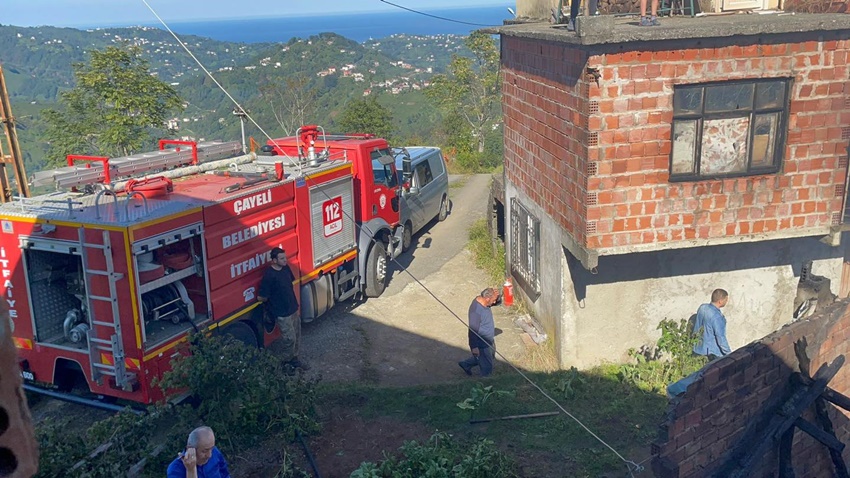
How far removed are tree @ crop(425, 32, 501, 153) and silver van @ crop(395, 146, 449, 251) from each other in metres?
11.7

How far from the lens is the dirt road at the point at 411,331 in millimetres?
11144

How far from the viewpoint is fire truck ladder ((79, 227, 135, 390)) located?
27.4 feet

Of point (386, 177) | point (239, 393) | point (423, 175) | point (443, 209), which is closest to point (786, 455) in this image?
point (239, 393)

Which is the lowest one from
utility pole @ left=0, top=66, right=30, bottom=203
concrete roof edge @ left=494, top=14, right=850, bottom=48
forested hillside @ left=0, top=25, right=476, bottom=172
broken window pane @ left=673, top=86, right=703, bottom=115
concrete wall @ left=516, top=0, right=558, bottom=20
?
forested hillside @ left=0, top=25, right=476, bottom=172

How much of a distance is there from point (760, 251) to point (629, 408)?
3.31 meters

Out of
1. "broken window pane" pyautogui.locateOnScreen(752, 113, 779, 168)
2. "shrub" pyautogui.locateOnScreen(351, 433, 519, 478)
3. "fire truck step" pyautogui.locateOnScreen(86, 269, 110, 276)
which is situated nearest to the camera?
"shrub" pyautogui.locateOnScreen(351, 433, 519, 478)

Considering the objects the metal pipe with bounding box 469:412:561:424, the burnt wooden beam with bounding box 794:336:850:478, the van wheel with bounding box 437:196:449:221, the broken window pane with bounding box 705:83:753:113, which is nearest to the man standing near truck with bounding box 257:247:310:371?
the metal pipe with bounding box 469:412:561:424

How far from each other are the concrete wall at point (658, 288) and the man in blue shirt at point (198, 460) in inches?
237

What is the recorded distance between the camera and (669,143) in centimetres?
928

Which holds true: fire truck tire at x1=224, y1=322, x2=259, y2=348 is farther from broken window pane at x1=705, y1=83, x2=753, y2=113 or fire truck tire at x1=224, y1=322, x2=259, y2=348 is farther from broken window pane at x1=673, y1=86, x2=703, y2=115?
broken window pane at x1=705, y1=83, x2=753, y2=113

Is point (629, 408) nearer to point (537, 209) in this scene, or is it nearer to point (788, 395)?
point (788, 395)

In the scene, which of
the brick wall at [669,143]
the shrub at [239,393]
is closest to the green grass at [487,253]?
the brick wall at [669,143]

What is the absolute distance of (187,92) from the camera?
310ft

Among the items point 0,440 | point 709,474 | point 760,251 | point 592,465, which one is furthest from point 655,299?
point 0,440
